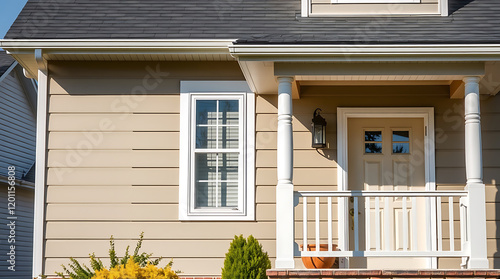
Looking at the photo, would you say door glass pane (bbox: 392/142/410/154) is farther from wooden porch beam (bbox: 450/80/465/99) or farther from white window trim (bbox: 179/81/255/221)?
white window trim (bbox: 179/81/255/221)

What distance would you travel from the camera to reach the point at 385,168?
327 inches

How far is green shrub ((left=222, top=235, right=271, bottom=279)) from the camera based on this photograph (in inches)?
276

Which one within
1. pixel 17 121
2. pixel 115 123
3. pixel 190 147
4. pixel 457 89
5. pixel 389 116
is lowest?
pixel 190 147

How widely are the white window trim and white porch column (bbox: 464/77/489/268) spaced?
2.45 metres

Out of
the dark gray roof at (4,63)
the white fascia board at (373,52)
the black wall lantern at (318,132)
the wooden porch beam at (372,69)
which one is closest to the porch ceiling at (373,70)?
the wooden porch beam at (372,69)

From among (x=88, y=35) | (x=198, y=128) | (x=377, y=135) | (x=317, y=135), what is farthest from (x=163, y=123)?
(x=377, y=135)

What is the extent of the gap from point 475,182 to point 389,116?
5.29 ft

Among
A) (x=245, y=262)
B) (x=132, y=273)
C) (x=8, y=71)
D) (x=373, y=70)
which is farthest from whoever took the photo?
(x=8, y=71)

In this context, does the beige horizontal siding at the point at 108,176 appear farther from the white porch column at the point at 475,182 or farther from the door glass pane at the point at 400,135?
the white porch column at the point at 475,182

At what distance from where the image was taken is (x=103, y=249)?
7.99 m

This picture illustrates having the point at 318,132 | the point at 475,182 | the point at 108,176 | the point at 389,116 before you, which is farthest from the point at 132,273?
the point at 389,116

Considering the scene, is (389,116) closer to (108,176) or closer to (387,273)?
(387,273)

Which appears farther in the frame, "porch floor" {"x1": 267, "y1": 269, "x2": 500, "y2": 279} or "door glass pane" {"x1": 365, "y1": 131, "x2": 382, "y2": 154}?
"door glass pane" {"x1": 365, "y1": 131, "x2": 382, "y2": 154}

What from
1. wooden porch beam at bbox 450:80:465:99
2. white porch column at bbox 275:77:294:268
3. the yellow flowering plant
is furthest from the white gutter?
the yellow flowering plant
